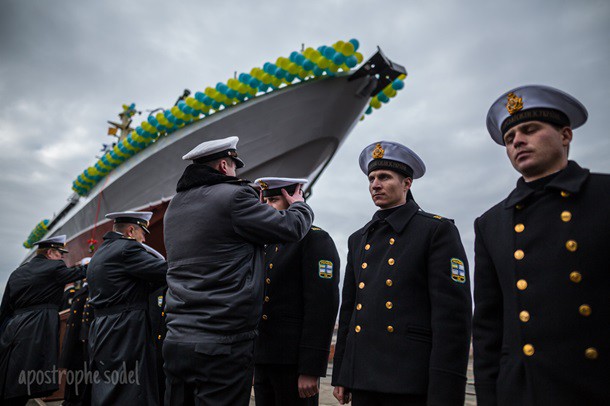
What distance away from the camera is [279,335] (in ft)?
8.23

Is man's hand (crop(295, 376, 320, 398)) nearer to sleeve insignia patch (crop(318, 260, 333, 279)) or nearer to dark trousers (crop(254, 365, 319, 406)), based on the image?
dark trousers (crop(254, 365, 319, 406))

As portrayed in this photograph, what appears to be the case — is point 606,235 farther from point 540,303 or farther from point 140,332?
point 140,332

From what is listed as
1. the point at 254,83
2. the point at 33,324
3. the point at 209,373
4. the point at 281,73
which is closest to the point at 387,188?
the point at 209,373

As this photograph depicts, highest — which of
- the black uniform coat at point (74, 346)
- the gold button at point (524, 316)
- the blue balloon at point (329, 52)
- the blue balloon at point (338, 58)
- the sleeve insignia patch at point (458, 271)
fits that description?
the blue balloon at point (329, 52)

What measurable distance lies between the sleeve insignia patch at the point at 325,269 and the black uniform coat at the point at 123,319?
4.41 ft

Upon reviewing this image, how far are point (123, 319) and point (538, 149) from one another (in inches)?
120

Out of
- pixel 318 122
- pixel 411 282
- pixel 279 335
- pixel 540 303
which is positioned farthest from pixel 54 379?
pixel 318 122

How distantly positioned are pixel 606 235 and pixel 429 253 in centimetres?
82

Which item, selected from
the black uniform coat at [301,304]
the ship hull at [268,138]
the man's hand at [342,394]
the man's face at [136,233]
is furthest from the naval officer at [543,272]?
the ship hull at [268,138]

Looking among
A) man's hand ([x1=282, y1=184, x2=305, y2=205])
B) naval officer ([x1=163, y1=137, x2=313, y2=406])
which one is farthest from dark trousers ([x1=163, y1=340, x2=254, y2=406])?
man's hand ([x1=282, y1=184, x2=305, y2=205])

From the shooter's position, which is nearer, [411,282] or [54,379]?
[411,282]

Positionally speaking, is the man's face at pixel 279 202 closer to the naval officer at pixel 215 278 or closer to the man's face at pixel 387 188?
the naval officer at pixel 215 278

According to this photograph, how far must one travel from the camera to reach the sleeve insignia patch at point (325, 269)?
2627 millimetres

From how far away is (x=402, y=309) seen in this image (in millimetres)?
1977
